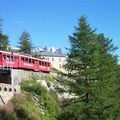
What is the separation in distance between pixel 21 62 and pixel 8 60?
4248mm

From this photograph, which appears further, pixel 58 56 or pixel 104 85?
pixel 58 56

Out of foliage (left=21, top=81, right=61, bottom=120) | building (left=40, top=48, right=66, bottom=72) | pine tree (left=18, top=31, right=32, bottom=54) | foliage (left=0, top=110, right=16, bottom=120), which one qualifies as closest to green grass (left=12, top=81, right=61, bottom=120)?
foliage (left=21, top=81, right=61, bottom=120)

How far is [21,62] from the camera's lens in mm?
53625

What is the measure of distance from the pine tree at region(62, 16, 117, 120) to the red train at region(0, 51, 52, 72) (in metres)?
15.6

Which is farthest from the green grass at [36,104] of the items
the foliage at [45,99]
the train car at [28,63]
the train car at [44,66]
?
the train car at [44,66]

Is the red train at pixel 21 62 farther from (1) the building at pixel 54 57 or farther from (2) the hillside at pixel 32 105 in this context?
(1) the building at pixel 54 57

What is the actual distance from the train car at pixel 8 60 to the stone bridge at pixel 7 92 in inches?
177

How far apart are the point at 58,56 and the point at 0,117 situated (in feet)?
314

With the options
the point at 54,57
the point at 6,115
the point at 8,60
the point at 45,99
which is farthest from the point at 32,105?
the point at 54,57

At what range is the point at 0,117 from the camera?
118 feet

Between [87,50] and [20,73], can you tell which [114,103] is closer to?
[87,50]

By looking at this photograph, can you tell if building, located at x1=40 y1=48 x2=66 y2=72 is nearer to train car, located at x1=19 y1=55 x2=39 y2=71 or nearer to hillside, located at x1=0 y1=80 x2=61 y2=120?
train car, located at x1=19 y1=55 x2=39 y2=71

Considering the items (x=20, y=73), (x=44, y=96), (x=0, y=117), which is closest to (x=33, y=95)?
(x=44, y=96)

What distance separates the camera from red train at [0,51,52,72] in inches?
1913
